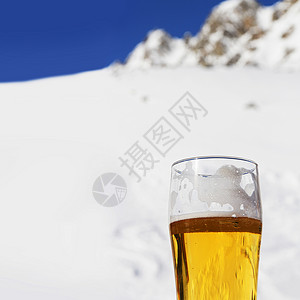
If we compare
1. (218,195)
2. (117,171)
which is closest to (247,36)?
(117,171)

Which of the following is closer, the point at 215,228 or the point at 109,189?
the point at 215,228

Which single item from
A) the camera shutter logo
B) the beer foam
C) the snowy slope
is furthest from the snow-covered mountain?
the beer foam

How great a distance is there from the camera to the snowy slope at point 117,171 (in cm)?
268

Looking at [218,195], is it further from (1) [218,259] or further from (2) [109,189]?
(2) [109,189]

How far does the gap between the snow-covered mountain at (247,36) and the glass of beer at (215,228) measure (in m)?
38.3

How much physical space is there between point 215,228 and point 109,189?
298 cm

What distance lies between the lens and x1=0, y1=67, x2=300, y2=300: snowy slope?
2678 millimetres

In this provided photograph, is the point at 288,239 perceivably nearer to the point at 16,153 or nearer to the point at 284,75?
the point at 16,153

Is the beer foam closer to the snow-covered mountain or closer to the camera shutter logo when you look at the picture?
the camera shutter logo

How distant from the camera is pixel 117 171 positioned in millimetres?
4066

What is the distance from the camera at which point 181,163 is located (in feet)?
3.19

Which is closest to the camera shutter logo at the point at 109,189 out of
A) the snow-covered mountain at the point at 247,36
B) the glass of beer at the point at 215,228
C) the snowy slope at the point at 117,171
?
the snowy slope at the point at 117,171

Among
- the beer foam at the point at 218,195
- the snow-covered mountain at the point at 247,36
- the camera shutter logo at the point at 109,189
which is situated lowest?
the beer foam at the point at 218,195

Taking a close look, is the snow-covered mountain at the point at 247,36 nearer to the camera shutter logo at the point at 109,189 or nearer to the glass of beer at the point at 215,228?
the camera shutter logo at the point at 109,189
